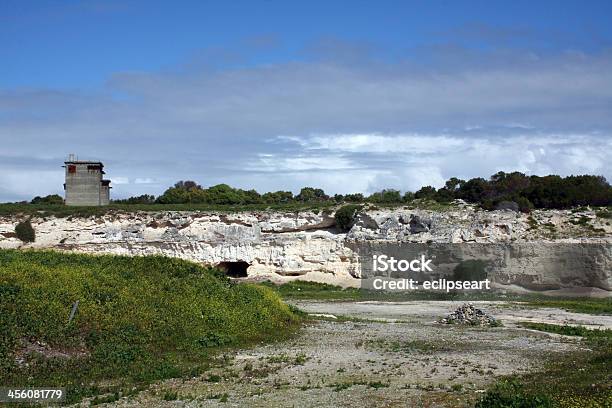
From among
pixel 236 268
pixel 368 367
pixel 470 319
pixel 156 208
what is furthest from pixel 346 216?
pixel 368 367

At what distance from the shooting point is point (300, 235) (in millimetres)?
52125

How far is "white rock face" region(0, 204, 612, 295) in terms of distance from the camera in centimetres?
4781

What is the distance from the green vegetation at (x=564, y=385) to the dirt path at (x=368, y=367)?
0.59m

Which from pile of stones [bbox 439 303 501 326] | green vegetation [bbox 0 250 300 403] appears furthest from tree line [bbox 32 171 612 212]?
green vegetation [bbox 0 250 300 403]

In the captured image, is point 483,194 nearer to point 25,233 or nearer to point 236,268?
point 236,268

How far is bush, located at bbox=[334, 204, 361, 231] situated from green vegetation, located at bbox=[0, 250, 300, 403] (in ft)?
93.6

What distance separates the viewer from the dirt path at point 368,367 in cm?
1247

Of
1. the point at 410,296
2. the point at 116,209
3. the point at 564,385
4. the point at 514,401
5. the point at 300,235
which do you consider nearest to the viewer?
the point at 514,401

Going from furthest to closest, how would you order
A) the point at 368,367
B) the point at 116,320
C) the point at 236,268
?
the point at 236,268
the point at 116,320
the point at 368,367

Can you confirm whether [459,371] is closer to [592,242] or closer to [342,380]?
[342,380]

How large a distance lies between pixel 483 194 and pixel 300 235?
19569mm

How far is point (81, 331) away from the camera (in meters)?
16.5

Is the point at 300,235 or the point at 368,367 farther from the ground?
the point at 300,235
